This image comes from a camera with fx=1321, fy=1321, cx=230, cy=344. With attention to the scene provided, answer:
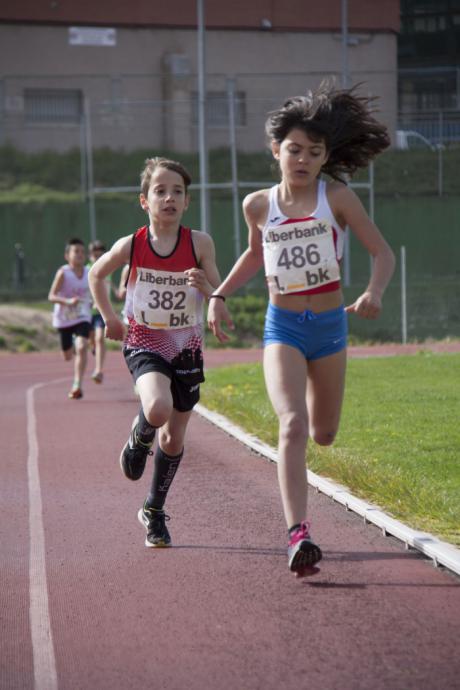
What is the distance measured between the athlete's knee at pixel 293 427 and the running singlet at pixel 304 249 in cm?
63

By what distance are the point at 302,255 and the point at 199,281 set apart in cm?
75

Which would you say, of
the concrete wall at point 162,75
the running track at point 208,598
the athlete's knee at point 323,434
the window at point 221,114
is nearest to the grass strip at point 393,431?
the running track at point 208,598

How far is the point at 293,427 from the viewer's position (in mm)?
6195

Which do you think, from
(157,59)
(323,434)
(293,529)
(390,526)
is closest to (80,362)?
(390,526)

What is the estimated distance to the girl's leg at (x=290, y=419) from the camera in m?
6.17

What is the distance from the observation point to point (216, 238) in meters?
33.2

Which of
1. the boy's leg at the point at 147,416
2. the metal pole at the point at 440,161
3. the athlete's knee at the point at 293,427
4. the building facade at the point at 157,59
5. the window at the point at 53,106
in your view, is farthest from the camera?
the window at the point at 53,106

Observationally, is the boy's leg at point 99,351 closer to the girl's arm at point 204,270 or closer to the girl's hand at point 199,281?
the girl's arm at point 204,270

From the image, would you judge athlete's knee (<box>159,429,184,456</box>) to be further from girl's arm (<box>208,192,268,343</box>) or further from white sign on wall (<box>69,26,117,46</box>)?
white sign on wall (<box>69,26,117,46</box>)

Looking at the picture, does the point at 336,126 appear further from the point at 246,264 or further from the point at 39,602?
the point at 39,602

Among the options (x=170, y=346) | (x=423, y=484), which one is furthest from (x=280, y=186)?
(x=423, y=484)

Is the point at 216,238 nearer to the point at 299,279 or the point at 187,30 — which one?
the point at 187,30

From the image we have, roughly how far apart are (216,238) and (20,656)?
28432 mm

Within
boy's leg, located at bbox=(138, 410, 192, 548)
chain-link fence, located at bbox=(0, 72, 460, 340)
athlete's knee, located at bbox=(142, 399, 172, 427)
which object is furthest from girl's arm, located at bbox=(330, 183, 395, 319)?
chain-link fence, located at bbox=(0, 72, 460, 340)
